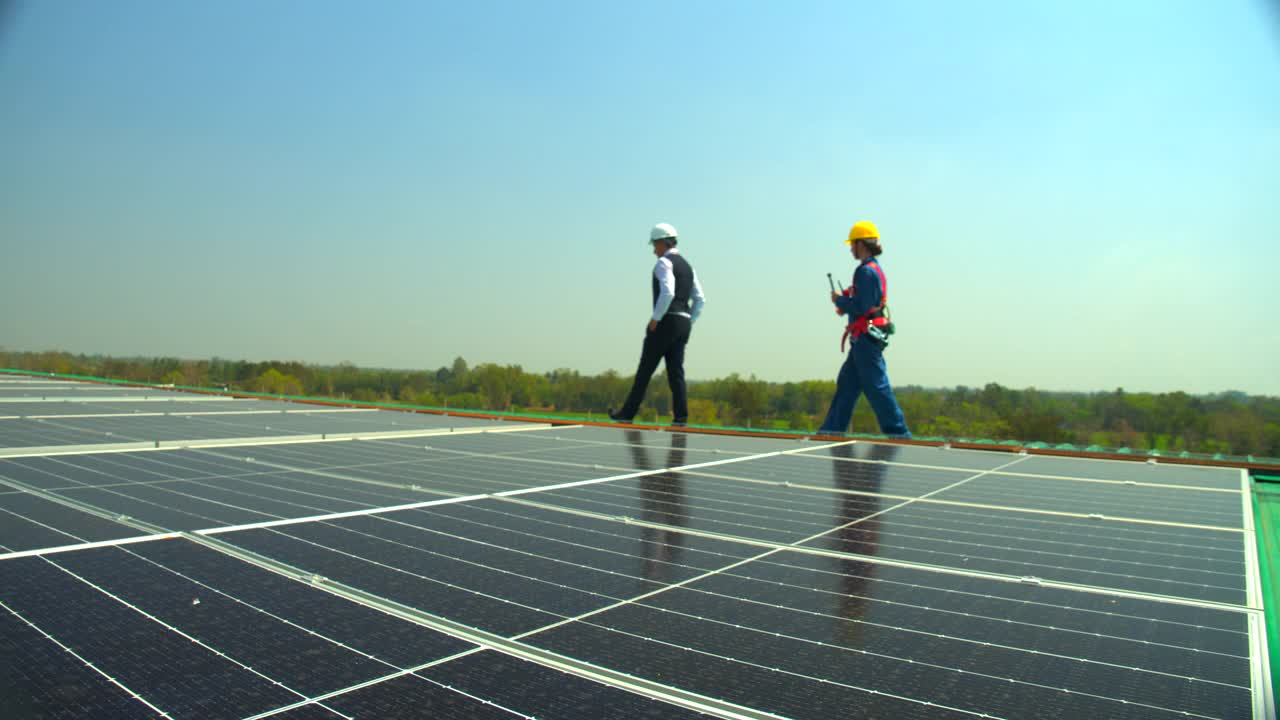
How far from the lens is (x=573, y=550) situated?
3270 mm

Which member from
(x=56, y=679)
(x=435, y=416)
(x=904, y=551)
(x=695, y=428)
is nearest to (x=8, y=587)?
(x=56, y=679)

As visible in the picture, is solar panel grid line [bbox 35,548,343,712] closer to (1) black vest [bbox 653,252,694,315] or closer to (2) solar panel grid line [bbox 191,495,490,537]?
(2) solar panel grid line [bbox 191,495,490,537]

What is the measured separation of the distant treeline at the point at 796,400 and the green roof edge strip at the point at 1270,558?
2.66 m

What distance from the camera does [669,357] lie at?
37.7 feet

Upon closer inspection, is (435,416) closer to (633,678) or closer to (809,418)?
(633,678)

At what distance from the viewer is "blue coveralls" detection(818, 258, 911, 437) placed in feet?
31.2

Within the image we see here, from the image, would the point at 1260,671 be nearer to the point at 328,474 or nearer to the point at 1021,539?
the point at 1021,539

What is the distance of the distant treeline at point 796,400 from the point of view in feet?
58.6

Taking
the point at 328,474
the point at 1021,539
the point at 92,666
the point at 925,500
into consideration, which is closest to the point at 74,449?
the point at 328,474

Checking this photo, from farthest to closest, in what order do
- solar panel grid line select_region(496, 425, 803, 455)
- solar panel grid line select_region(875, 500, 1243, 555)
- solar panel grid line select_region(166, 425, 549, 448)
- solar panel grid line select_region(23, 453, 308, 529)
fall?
solar panel grid line select_region(496, 425, 803, 455)
solar panel grid line select_region(166, 425, 549, 448)
solar panel grid line select_region(23, 453, 308, 529)
solar panel grid line select_region(875, 500, 1243, 555)

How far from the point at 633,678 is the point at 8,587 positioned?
2257 millimetres

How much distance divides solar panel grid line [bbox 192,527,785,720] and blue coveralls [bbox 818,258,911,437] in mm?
7697

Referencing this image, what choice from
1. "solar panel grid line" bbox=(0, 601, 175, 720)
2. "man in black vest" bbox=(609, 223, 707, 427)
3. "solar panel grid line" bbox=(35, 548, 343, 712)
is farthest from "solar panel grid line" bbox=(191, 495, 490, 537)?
"man in black vest" bbox=(609, 223, 707, 427)

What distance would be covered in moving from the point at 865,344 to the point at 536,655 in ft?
27.4
